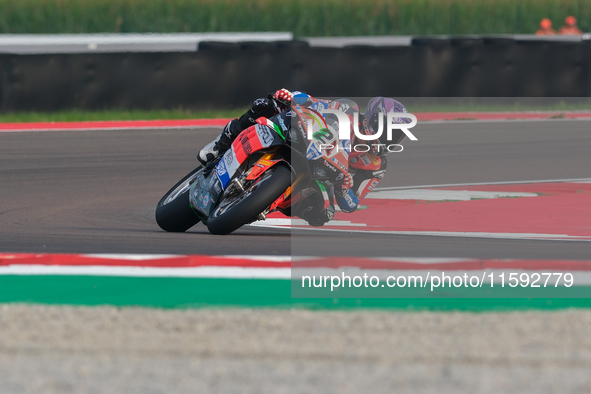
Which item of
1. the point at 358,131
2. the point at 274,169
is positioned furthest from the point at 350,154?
the point at 274,169

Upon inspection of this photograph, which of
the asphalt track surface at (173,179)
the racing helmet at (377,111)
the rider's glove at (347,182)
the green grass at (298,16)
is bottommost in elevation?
the green grass at (298,16)

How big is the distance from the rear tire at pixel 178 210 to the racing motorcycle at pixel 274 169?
50 centimetres

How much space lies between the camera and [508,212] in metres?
9.27

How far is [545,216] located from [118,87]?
9115 mm

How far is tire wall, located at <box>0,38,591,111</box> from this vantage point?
1602cm

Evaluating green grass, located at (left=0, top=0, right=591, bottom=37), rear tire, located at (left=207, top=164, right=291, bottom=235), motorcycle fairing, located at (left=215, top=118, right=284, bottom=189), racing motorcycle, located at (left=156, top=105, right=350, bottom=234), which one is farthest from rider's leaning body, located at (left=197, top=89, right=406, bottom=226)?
green grass, located at (left=0, top=0, right=591, bottom=37)

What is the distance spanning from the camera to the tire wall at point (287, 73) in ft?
52.5

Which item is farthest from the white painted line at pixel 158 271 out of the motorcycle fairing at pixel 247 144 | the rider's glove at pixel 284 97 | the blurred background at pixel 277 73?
the blurred background at pixel 277 73

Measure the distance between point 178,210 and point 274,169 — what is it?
1.29 meters

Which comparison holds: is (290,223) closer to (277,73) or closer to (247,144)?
(247,144)

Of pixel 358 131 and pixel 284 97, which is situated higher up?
pixel 284 97

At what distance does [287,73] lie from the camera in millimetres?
16578

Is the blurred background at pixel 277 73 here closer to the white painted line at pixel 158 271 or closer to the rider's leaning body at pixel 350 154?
the rider's leaning body at pixel 350 154

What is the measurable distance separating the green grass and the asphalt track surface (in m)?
18.1
